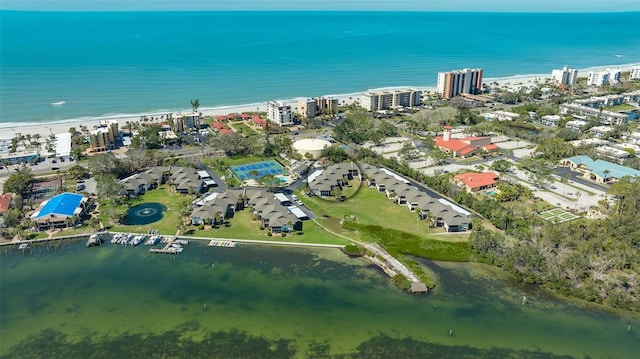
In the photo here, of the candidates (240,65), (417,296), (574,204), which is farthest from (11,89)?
(574,204)

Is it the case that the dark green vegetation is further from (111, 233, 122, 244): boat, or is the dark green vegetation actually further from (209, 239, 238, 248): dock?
(111, 233, 122, 244): boat

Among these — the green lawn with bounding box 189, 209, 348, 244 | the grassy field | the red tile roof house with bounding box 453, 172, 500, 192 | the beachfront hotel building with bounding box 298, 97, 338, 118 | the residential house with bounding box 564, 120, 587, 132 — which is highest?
the beachfront hotel building with bounding box 298, 97, 338, 118

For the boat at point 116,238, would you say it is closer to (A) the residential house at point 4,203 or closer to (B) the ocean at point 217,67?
(A) the residential house at point 4,203

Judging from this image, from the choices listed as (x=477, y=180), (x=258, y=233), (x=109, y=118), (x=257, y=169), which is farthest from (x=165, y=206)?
(x=109, y=118)

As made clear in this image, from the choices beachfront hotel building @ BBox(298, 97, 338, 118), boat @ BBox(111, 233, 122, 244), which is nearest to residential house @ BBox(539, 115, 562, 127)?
beachfront hotel building @ BBox(298, 97, 338, 118)

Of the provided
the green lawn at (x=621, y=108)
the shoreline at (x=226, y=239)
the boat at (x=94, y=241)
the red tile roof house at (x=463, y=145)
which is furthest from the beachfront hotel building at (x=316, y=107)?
the green lawn at (x=621, y=108)
